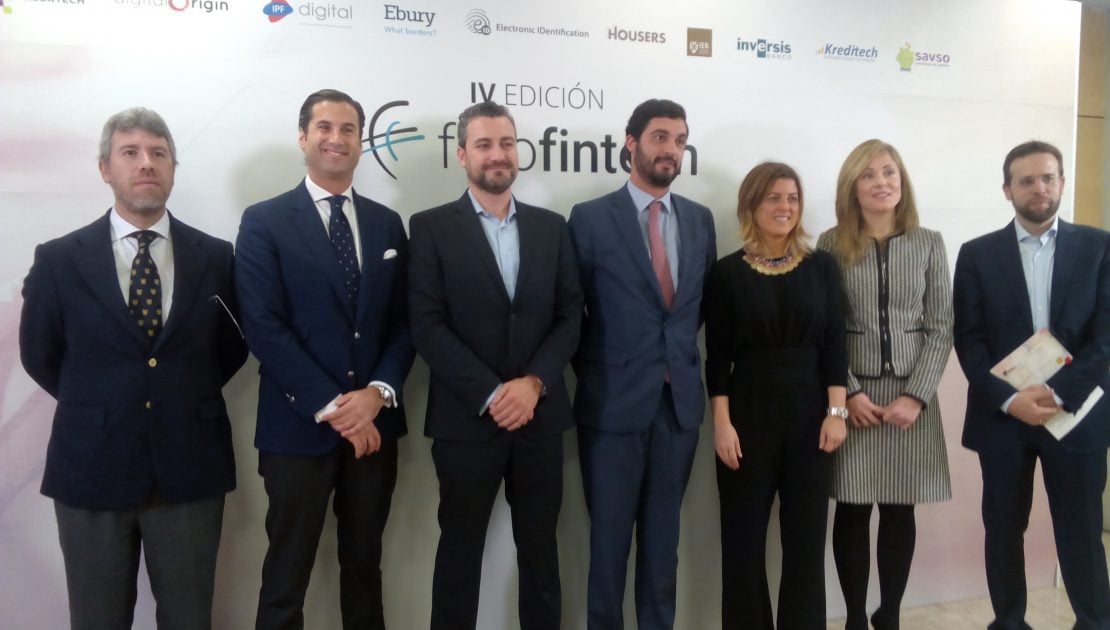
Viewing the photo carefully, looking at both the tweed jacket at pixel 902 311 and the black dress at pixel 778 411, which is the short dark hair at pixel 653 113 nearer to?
the black dress at pixel 778 411

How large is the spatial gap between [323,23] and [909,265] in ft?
7.71

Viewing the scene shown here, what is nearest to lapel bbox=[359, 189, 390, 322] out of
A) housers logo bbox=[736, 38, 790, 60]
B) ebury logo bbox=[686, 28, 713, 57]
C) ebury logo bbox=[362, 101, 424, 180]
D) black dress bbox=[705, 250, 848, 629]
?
ebury logo bbox=[362, 101, 424, 180]

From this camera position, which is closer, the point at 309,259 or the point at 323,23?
the point at 309,259

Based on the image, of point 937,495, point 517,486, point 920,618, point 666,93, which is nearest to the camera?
point 517,486

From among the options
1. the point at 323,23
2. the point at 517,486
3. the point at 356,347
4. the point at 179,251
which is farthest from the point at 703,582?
the point at 323,23

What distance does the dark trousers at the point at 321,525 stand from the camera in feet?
7.30

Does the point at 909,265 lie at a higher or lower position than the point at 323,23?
lower

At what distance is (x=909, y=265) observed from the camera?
261cm

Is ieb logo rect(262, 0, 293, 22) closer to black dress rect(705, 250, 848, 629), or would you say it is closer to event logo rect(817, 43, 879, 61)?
black dress rect(705, 250, 848, 629)

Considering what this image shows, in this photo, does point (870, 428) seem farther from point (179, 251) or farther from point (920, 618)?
point (179, 251)

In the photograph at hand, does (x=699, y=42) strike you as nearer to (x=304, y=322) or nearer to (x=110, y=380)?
(x=304, y=322)

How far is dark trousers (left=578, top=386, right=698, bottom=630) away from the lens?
254 centimetres

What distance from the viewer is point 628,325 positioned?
2508mm

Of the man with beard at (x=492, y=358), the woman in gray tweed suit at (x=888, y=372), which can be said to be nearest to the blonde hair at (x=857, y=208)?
the woman in gray tweed suit at (x=888, y=372)
